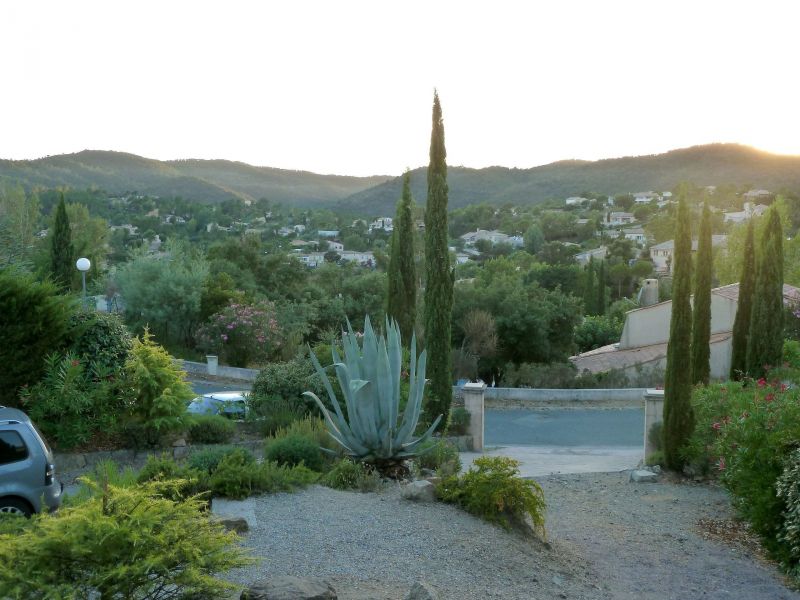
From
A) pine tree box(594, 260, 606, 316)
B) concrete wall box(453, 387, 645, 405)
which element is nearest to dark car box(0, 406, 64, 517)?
concrete wall box(453, 387, 645, 405)

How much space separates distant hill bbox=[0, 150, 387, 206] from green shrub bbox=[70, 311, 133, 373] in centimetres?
7302

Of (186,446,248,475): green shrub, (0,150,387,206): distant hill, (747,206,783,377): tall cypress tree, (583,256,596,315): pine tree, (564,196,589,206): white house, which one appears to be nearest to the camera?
(186,446,248,475): green shrub

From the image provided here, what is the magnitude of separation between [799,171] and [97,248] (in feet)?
260

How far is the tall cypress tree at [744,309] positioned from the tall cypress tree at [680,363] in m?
7.71

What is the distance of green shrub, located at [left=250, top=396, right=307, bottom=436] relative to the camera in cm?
1484

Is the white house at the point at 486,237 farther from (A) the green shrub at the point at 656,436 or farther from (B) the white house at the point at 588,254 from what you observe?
(A) the green shrub at the point at 656,436

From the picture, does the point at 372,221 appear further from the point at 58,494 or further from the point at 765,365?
the point at 58,494

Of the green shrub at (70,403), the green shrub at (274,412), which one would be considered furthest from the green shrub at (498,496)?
the green shrub at (70,403)

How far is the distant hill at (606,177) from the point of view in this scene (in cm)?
9894

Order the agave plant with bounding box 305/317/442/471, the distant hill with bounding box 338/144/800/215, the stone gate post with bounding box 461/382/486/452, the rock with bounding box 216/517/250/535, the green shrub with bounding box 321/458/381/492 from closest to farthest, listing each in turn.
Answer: the rock with bounding box 216/517/250/535 → the green shrub with bounding box 321/458/381/492 → the agave plant with bounding box 305/317/442/471 → the stone gate post with bounding box 461/382/486/452 → the distant hill with bounding box 338/144/800/215

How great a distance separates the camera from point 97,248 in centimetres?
5350

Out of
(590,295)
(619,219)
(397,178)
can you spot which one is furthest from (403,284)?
(397,178)

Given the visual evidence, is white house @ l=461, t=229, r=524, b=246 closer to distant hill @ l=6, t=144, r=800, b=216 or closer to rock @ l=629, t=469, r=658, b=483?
distant hill @ l=6, t=144, r=800, b=216

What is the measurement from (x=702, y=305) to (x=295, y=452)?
11.4 metres
